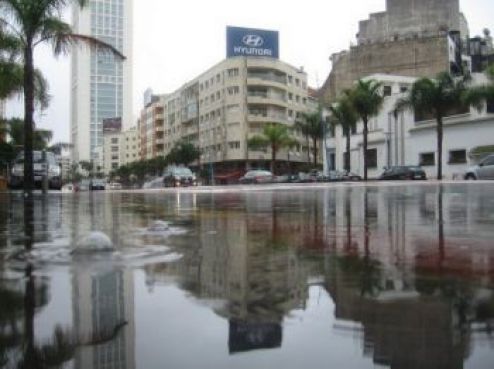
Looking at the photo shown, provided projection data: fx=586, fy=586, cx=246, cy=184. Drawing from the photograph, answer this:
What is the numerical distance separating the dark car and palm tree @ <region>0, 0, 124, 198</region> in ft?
110

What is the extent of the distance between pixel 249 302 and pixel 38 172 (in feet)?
72.4

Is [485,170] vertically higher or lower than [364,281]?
higher

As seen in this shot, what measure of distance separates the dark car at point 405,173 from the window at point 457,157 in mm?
5730

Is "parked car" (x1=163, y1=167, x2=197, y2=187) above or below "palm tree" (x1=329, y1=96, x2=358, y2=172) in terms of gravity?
below

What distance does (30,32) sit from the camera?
15602mm

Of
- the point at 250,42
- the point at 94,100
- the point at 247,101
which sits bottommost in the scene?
the point at 247,101

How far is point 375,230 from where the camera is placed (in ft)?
18.6

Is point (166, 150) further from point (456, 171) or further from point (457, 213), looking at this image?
point (457, 213)

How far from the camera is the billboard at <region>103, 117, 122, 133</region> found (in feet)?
588

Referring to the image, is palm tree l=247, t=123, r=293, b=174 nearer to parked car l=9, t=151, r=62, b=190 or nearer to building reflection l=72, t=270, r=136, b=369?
parked car l=9, t=151, r=62, b=190

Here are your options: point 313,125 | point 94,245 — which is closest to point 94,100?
Answer: point 313,125

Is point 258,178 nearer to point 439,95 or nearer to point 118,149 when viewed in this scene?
point 439,95

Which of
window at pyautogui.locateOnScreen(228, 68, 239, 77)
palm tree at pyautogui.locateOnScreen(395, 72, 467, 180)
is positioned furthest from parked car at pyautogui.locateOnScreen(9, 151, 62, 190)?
window at pyautogui.locateOnScreen(228, 68, 239, 77)

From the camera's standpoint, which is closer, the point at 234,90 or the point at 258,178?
the point at 258,178
